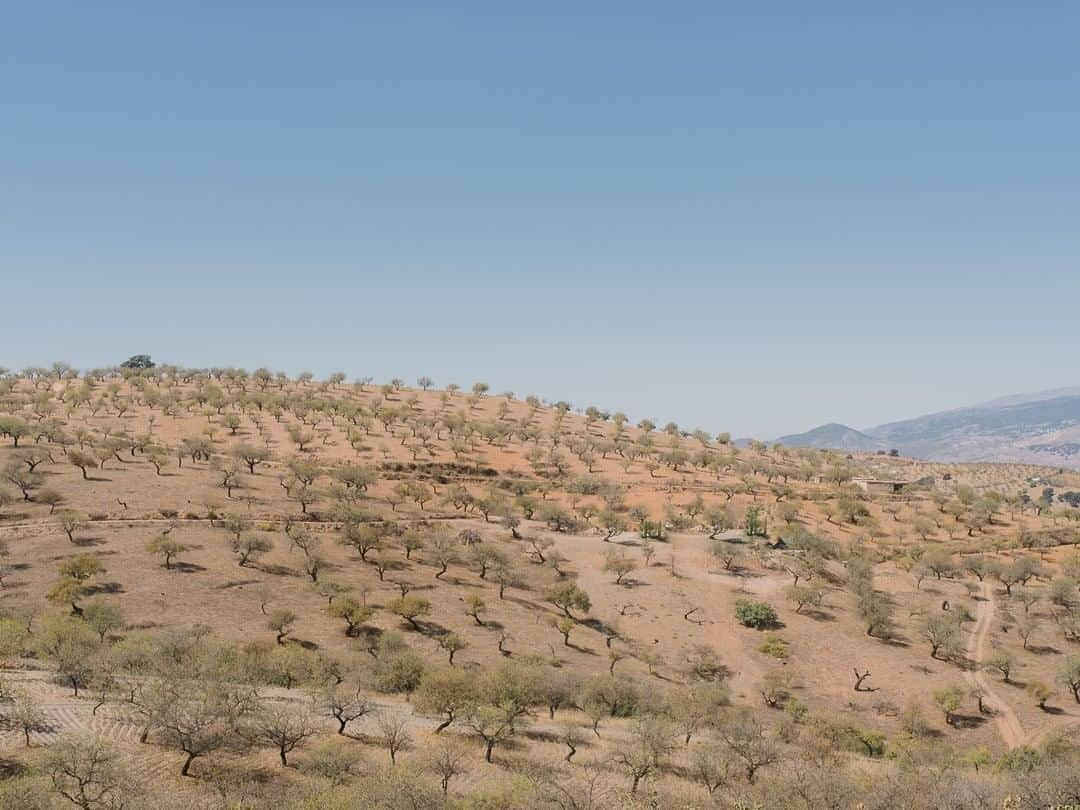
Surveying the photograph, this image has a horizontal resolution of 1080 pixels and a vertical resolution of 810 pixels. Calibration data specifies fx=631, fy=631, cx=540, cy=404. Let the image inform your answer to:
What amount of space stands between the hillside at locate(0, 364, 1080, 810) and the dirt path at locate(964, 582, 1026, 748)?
408mm

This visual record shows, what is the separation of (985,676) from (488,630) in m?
59.7

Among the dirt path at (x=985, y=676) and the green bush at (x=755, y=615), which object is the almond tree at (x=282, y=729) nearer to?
the green bush at (x=755, y=615)

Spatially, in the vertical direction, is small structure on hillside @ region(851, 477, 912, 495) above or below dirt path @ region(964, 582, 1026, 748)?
above

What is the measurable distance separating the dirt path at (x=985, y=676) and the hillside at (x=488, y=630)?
16.1 inches

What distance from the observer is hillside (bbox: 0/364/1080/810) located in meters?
43.9

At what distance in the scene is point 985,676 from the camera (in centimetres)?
7550

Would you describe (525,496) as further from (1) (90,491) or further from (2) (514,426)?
(1) (90,491)

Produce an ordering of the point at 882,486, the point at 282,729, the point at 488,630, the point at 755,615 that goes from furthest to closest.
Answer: the point at 882,486 → the point at 755,615 → the point at 488,630 → the point at 282,729

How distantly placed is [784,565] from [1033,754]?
47.3 meters

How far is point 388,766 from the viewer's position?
43.8 meters

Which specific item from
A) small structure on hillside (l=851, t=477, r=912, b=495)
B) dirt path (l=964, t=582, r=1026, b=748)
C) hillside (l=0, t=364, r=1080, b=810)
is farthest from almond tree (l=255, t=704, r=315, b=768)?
small structure on hillside (l=851, t=477, r=912, b=495)

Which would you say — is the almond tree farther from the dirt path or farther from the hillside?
the dirt path

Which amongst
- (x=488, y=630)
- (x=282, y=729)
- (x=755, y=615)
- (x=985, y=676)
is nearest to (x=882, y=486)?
(x=985, y=676)

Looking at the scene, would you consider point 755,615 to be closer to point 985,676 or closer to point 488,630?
point 985,676
